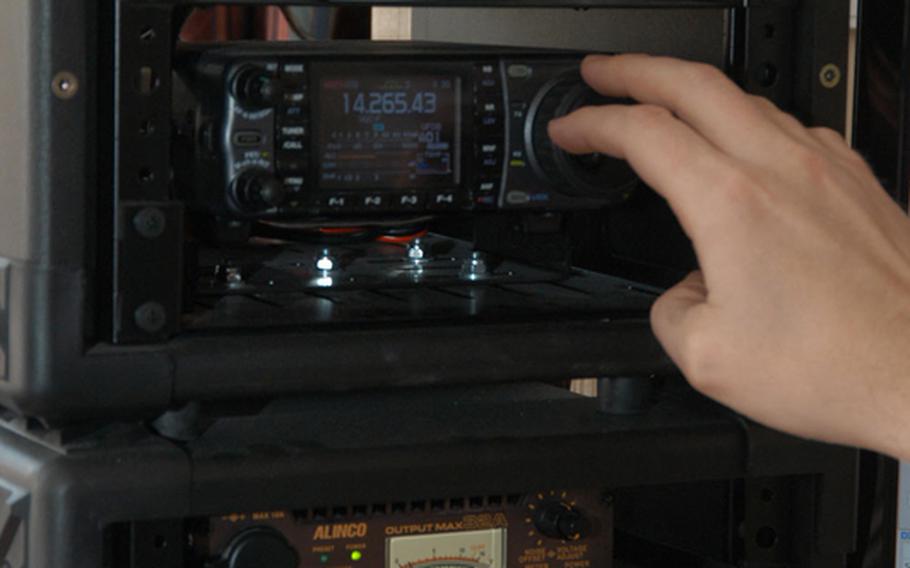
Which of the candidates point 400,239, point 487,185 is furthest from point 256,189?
point 400,239

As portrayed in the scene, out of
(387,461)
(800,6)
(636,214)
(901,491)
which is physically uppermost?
(800,6)

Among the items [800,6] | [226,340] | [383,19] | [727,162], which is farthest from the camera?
[383,19]

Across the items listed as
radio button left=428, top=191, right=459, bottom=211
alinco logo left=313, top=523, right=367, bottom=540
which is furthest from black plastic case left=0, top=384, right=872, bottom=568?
radio button left=428, top=191, right=459, bottom=211

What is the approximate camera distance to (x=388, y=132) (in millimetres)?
831

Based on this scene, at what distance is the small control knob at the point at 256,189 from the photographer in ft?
2.62

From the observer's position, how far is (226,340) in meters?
0.80

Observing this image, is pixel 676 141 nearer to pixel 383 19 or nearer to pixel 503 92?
pixel 503 92

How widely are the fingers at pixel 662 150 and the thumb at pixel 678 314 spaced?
0.04 metres

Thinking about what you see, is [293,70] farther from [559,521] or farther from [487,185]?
[559,521]

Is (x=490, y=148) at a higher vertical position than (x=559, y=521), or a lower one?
higher

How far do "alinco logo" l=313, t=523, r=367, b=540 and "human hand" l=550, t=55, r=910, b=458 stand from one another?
0.22m

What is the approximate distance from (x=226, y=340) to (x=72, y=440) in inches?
3.6

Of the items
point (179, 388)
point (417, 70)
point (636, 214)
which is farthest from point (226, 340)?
point (636, 214)

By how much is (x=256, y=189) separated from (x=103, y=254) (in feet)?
0.26
